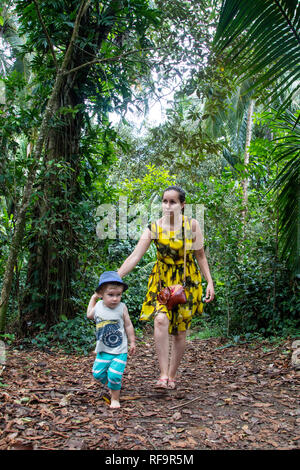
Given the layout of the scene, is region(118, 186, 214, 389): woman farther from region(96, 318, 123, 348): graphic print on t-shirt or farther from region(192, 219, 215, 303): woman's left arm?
→ region(96, 318, 123, 348): graphic print on t-shirt

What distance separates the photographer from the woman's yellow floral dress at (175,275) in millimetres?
3207

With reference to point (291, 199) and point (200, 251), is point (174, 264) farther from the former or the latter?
point (291, 199)

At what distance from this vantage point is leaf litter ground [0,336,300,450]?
2123mm

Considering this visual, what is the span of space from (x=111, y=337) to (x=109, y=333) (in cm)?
3

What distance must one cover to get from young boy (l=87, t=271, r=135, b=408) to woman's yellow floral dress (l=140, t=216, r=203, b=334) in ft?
1.33

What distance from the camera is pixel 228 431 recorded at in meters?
2.29

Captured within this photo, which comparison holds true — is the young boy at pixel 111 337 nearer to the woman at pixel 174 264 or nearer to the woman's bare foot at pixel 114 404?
the woman's bare foot at pixel 114 404

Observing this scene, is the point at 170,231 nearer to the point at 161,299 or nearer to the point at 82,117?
the point at 161,299

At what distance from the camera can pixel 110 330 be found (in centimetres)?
280

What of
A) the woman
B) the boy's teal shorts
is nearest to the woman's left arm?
the woman

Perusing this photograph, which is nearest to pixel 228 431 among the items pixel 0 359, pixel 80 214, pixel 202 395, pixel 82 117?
pixel 202 395

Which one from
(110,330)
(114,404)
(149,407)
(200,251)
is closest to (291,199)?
(200,251)

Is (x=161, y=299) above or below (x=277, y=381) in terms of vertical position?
above

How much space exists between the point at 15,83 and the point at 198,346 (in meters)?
4.19
